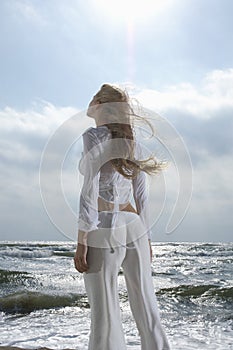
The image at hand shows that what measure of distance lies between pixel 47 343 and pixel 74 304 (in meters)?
3.20

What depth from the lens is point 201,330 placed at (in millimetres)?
5887

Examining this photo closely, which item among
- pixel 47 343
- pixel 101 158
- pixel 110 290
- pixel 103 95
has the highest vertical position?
pixel 103 95

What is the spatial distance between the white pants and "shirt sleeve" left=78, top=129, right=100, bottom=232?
0.09 metres

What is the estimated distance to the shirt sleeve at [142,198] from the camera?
2645 millimetres

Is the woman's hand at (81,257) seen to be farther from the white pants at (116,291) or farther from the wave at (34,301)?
the wave at (34,301)

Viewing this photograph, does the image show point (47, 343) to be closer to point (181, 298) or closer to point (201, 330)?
point (201, 330)

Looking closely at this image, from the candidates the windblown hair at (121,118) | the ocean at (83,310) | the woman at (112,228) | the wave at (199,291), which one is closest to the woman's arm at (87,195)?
the woman at (112,228)

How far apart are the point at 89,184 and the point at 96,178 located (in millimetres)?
46

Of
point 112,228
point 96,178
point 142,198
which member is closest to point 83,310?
point 142,198

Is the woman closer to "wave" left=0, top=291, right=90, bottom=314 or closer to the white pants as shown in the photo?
the white pants

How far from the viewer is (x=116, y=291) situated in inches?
98.0

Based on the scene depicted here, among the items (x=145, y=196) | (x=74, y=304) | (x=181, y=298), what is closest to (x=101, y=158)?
(x=145, y=196)

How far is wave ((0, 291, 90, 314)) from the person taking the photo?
7.74m

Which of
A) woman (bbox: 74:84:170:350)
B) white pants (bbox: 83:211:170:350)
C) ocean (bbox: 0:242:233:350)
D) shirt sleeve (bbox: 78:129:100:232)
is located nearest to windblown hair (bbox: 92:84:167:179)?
woman (bbox: 74:84:170:350)
